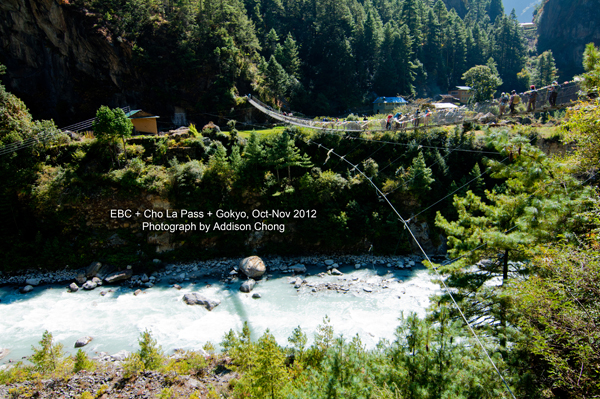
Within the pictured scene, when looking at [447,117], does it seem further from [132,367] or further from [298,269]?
[132,367]

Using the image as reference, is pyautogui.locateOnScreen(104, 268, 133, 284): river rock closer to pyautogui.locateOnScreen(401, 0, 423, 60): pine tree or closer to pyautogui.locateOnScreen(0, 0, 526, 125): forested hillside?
pyautogui.locateOnScreen(0, 0, 526, 125): forested hillside

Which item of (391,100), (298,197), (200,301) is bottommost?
(200,301)

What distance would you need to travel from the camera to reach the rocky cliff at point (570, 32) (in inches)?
1757

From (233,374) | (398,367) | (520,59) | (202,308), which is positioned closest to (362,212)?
(202,308)

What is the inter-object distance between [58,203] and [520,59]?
2095 inches

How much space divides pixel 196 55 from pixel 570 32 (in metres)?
56.8

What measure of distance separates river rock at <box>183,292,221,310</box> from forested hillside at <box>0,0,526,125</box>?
568 inches

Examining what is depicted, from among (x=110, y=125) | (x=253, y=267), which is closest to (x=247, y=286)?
(x=253, y=267)

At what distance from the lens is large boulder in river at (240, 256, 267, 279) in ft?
48.4

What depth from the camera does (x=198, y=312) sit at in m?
12.4

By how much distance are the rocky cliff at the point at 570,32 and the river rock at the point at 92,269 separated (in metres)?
59.0

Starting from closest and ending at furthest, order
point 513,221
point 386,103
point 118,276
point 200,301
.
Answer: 1. point 513,221
2. point 200,301
3. point 118,276
4. point 386,103

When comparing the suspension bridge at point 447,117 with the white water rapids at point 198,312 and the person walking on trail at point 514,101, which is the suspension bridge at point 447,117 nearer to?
the person walking on trail at point 514,101

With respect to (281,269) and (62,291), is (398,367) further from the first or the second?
(62,291)
